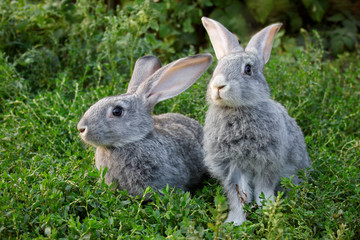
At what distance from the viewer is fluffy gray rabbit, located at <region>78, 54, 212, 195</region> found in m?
3.94

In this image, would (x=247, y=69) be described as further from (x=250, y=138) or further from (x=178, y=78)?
(x=178, y=78)

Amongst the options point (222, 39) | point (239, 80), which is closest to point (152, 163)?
point (239, 80)

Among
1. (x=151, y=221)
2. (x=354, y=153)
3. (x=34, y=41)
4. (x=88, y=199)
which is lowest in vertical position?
(x=354, y=153)

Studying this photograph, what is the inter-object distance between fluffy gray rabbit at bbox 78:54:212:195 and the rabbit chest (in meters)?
0.53

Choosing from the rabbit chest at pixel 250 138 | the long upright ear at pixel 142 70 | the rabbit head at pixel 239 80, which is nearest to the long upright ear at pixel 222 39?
the rabbit head at pixel 239 80

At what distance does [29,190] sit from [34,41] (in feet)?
12.0

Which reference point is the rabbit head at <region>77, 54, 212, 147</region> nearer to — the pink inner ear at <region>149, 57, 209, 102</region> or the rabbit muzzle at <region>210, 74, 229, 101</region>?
the pink inner ear at <region>149, 57, 209, 102</region>

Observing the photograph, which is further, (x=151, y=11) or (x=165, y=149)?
(x=151, y=11)

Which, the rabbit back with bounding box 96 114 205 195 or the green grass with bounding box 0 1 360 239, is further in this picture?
the rabbit back with bounding box 96 114 205 195

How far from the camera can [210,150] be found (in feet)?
12.8

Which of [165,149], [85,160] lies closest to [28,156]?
[85,160]

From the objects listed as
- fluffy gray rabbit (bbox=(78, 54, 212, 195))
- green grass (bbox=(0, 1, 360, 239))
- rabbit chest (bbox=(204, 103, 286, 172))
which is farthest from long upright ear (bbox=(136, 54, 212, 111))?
green grass (bbox=(0, 1, 360, 239))

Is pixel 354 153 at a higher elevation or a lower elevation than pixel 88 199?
lower

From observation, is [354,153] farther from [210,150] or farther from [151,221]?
[151,221]
